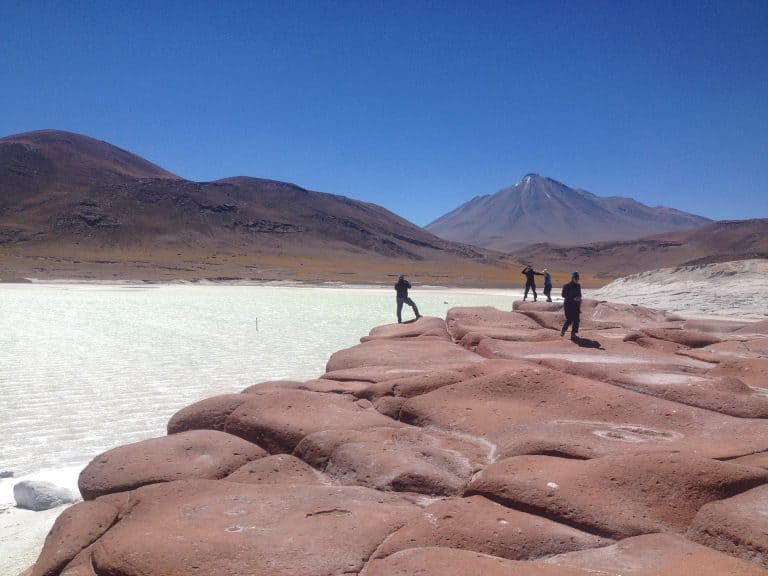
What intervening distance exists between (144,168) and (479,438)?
482 ft

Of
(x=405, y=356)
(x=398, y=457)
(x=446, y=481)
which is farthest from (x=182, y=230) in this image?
(x=446, y=481)

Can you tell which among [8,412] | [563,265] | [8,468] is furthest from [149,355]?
[563,265]

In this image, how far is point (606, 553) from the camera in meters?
2.94

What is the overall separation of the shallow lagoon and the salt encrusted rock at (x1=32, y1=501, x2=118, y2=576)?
1798 millimetres

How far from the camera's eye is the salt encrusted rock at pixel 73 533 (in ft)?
10.5

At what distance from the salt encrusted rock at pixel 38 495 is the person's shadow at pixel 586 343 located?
6569mm

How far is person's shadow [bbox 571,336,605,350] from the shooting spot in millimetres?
8664

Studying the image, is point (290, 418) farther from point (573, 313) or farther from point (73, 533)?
point (573, 313)

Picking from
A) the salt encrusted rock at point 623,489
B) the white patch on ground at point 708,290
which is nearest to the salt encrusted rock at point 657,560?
the salt encrusted rock at point 623,489

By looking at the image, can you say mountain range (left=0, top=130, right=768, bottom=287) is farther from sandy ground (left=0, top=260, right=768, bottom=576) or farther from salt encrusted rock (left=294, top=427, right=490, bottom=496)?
salt encrusted rock (left=294, top=427, right=490, bottom=496)

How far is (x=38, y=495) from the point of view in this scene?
4.73m

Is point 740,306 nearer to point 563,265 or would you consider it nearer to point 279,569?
point 279,569

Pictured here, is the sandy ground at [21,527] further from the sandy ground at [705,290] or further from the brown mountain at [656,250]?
the brown mountain at [656,250]

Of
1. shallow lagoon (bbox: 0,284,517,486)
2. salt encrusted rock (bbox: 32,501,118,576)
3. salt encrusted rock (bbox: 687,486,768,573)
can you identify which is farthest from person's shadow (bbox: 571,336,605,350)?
salt encrusted rock (bbox: 32,501,118,576)
